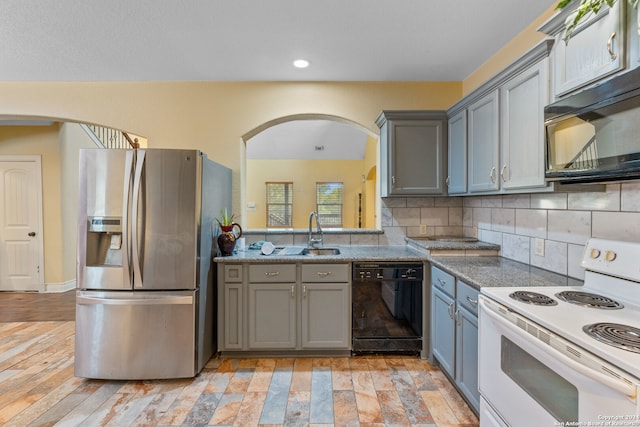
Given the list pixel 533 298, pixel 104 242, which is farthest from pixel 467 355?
pixel 104 242

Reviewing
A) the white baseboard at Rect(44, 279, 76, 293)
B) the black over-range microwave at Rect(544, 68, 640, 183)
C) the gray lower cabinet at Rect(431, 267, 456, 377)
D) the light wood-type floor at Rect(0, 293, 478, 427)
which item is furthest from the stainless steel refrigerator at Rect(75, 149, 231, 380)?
the white baseboard at Rect(44, 279, 76, 293)

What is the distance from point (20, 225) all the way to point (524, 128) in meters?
6.32

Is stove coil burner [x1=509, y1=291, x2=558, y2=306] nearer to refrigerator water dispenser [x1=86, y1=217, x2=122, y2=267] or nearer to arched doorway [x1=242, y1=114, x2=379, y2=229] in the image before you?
refrigerator water dispenser [x1=86, y1=217, x2=122, y2=267]

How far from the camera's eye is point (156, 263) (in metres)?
2.36

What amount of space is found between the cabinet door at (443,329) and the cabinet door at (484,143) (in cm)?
86

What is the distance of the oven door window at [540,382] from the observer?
108 centimetres

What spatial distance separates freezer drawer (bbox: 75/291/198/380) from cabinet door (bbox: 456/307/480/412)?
1879mm

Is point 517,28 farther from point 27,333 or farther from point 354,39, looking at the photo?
point 27,333

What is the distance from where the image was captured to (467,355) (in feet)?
6.56

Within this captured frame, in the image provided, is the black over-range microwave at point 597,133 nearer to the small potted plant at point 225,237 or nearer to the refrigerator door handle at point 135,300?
the small potted plant at point 225,237

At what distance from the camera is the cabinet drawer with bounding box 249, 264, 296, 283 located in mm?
2688

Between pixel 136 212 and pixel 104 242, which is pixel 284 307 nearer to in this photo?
pixel 136 212

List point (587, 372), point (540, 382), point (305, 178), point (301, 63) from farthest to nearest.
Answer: point (305, 178)
point (301, 63)
point (540, 382)
point (587, 372)

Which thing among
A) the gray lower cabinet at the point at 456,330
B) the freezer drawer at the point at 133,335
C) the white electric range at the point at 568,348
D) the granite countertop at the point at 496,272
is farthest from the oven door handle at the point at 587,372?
the freezer drawer at the point at 133,335
